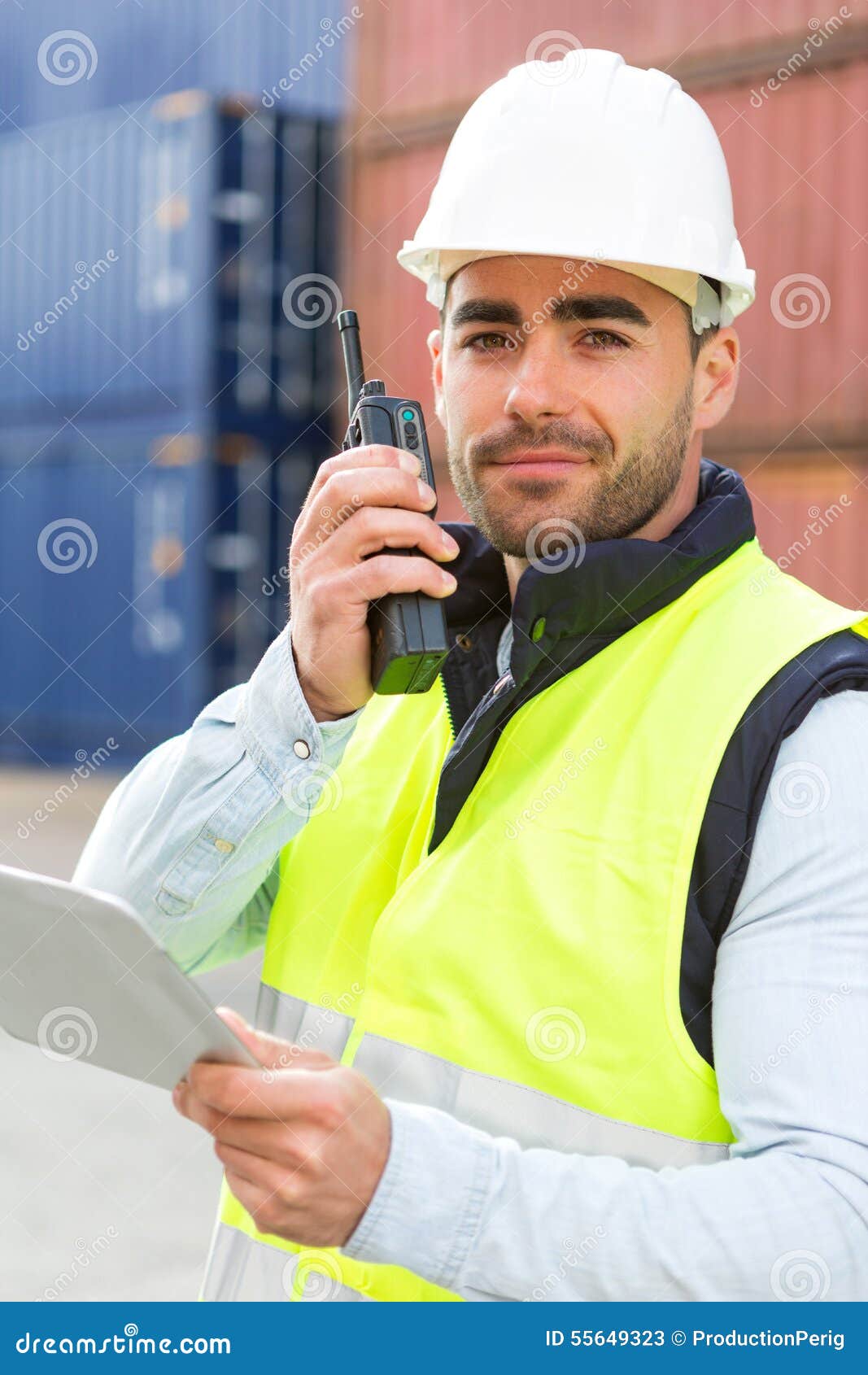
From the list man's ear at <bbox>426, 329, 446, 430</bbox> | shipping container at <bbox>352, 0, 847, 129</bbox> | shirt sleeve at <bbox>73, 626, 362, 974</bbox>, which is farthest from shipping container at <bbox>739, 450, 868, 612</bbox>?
shirt sleeve at <bbox>73, 626, 362, 974</bbox>

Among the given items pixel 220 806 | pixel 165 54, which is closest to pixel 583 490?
pixel 220 806

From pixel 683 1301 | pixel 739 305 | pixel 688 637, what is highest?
pixel 739 305

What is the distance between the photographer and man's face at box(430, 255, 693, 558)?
170 cm

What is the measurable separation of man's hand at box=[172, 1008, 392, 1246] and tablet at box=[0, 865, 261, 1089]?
0.03 metres

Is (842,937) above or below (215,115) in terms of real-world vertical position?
below

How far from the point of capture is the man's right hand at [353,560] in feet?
5.23

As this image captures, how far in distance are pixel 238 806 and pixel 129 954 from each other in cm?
56

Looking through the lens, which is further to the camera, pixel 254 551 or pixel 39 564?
pixel 39 564

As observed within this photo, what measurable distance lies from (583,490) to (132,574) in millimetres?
12285

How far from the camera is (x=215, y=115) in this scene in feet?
41.4

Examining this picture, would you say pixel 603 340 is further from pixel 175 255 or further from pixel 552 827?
pixel 175 255

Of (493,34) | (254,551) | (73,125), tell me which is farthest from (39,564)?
(493,34)
